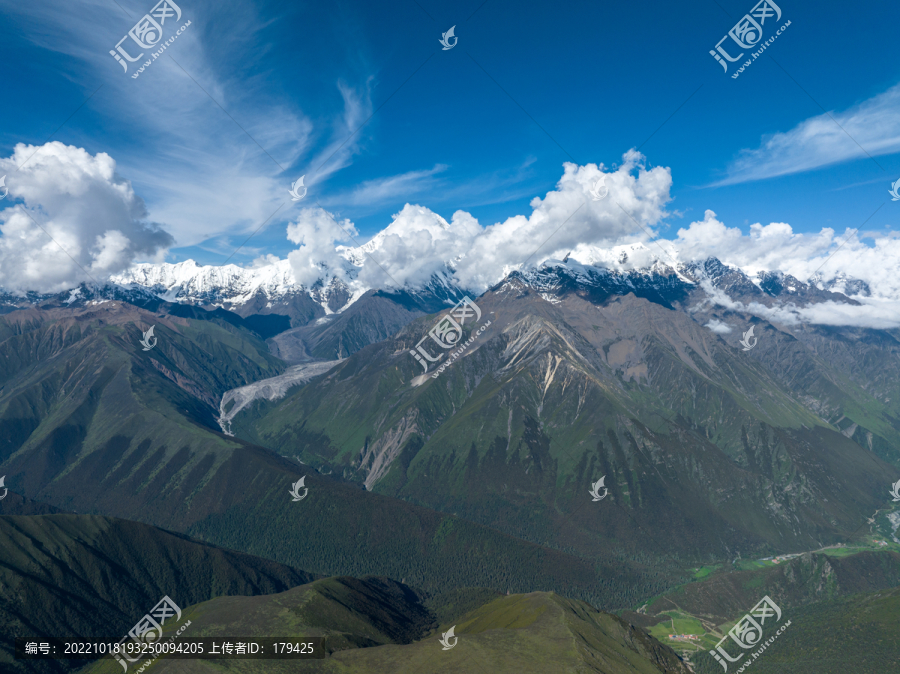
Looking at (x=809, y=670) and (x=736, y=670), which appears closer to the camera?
(x=809, y=670)

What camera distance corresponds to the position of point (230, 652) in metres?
139

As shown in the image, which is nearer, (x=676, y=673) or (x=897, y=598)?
(x=676, y=673)

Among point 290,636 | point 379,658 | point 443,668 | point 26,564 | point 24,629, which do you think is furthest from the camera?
point 26,564

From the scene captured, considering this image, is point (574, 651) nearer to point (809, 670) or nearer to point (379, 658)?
point (379, 658)

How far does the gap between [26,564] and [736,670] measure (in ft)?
856

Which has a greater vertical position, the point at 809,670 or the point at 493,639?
the point at 493,639

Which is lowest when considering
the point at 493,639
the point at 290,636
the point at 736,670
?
the point at 736,670

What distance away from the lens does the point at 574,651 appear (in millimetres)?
138000

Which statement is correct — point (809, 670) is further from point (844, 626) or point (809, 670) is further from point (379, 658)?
point (379, 658)

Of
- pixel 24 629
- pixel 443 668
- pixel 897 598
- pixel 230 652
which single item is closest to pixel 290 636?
pixel 230 652

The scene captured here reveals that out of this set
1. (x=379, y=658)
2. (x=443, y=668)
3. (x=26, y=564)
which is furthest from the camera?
(x=26, y=564)

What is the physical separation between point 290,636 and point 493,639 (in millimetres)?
58305

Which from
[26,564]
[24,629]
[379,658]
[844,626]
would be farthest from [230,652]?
[844,626]

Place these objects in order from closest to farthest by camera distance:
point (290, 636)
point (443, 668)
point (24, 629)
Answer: point (443, 668) < point (290, 636) < point (24, 629)
